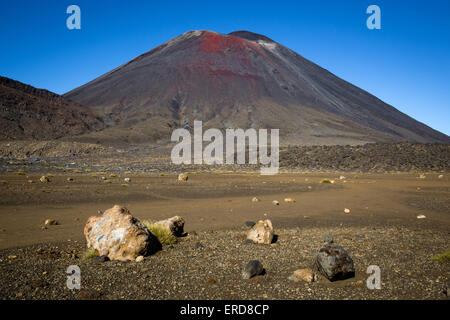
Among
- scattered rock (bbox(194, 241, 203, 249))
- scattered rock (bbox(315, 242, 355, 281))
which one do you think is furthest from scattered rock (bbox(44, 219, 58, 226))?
scattered rock (bbox(315, 242, 355, 281))

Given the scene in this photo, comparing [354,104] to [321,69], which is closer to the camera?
[354,104]

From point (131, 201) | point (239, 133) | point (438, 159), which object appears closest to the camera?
point (131, 201)

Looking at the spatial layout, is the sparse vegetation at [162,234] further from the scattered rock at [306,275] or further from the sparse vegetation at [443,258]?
the sparse vegetation at [443,258]

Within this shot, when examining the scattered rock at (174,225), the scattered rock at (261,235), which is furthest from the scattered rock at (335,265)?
the scattered rock at (174,225)

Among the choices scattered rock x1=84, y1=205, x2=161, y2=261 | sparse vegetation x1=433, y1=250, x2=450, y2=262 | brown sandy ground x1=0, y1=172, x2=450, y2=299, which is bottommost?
brown sandy ground x1=0, y1=172, x2=450, y2=299

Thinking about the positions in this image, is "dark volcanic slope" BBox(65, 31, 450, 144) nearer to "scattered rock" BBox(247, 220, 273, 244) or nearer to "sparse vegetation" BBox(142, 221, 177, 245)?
"scattered rock" BBox(247, 220, 273, 244)
